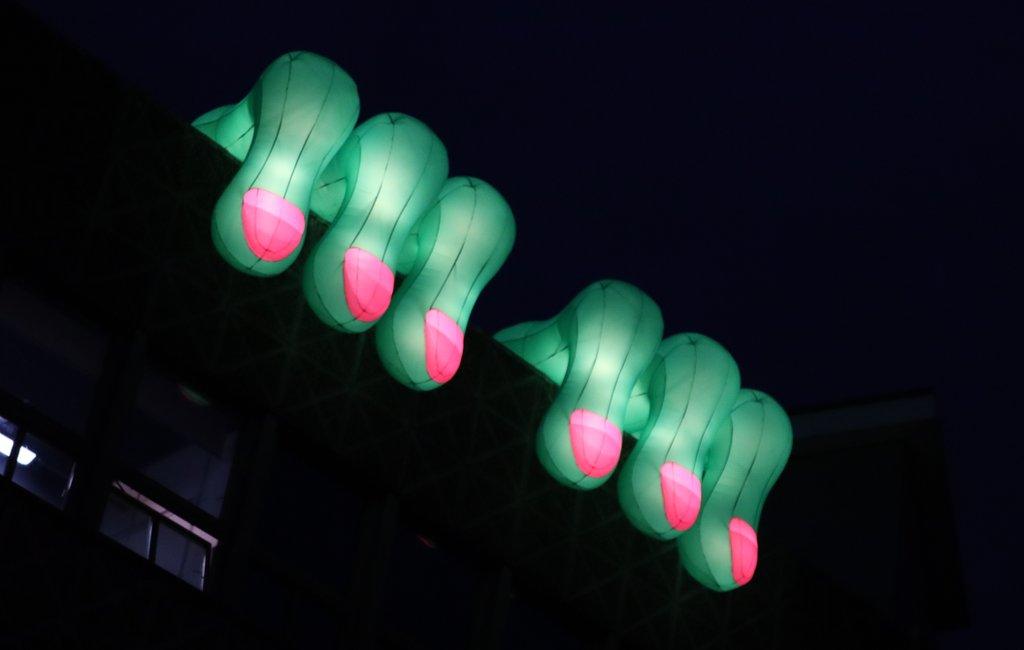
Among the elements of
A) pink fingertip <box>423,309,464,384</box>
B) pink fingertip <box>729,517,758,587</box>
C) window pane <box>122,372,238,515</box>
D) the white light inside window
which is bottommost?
the white light inside window

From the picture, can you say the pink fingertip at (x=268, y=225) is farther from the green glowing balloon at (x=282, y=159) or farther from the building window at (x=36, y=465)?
the building window at (x=36, y=465)

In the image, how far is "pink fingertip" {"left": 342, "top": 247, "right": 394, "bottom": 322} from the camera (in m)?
15.5

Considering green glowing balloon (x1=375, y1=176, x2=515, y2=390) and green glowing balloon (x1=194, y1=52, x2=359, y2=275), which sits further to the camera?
green glowing balloon (x1=375, y1=176, x2=515, y2=390)

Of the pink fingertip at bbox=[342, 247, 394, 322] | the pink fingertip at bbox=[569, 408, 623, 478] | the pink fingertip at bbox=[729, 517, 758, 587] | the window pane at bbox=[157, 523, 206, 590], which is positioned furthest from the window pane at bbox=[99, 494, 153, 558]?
the pink fingertip at bbox=[729, 517, 758, 587]

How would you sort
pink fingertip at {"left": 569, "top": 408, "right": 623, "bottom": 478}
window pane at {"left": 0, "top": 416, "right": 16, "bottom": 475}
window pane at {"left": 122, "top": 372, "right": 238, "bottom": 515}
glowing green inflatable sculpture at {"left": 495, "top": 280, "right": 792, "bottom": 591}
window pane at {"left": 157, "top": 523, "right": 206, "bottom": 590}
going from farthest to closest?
glowing green inflatable sculpture at {"left": 495, "top": 280, "right": 792, "bottom": 591} < pink fingertip at {"left": 569, "top": 408, "right": 623, "bottom": 478} < window pane at {"left": 122, "top": 372, "right": 238, "bottom": 515} < window pane at {"left": 157, "top": 523, "right": 206, "bottom": 590} < window pane at {"left": 0, "top": 416, "right": 16, "bottom": 475}

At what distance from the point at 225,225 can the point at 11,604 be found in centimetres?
354

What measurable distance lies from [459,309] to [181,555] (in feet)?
9.70

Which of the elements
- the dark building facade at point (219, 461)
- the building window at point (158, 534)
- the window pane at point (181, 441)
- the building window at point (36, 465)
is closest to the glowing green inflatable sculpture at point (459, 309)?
the dark building facade at point (219, 461)

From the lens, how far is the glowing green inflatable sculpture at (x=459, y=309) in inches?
611

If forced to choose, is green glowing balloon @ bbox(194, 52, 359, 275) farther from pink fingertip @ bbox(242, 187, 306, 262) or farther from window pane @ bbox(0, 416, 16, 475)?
window pane @ bbox(0, 416, 16, 475)

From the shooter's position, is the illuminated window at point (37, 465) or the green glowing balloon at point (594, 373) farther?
the green glowing balloon at point (594, 373)

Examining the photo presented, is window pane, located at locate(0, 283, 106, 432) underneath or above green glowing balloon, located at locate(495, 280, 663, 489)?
underneath

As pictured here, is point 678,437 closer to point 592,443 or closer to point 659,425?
point 659,425

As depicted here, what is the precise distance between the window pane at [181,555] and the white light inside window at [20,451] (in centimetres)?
115
